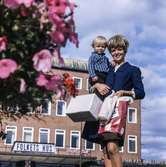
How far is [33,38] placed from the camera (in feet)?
14.5

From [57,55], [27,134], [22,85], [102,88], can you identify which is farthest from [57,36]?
[27,134]

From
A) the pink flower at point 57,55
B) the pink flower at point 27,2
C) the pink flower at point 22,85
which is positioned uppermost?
the pink flower at point 27,2

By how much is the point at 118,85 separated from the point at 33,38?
10.0 ft

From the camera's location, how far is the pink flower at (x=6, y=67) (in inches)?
164

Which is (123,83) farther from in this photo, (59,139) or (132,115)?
(132,115)

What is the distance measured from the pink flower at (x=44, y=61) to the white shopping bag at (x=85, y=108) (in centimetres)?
261

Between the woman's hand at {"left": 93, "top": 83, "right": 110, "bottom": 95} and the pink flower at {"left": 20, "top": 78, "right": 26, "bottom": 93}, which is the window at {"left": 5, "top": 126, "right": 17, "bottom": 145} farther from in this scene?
the pink flower at {"left": 20, "top": 78, "right": 26, "bottom": 93}

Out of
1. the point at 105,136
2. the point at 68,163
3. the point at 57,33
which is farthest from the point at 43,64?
the point at 68,163

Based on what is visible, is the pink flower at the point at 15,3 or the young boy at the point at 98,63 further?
the young boy at the point at 98,63

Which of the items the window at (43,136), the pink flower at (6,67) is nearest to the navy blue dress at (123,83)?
the pink flower at (6,67)

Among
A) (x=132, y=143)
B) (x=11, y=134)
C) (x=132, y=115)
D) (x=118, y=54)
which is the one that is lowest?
(x=118, y=54)

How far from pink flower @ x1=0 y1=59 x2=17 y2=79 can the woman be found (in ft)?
9.89

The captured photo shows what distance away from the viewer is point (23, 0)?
4.24 meters

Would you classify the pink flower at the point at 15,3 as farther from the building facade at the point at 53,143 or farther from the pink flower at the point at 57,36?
the building facade at the point at 53,143
